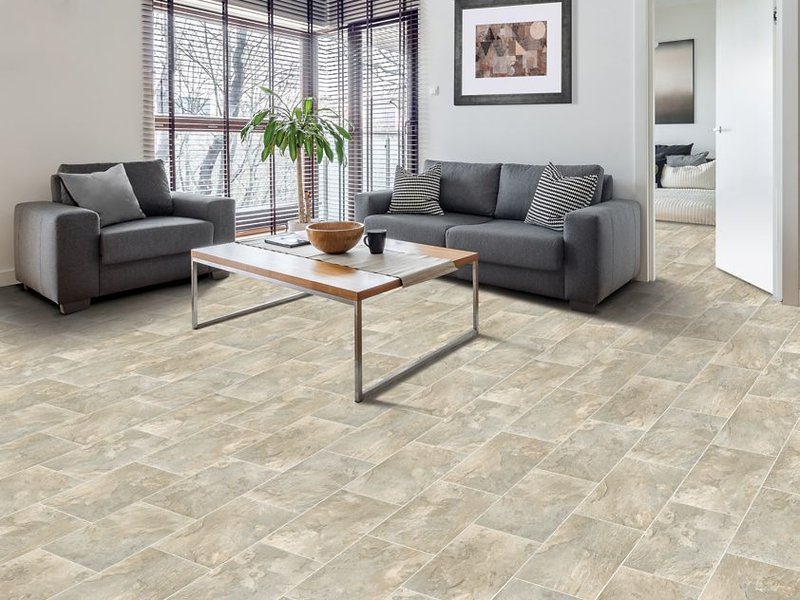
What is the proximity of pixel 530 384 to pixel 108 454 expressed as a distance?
1652 mm

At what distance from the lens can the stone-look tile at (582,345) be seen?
11.2 ft

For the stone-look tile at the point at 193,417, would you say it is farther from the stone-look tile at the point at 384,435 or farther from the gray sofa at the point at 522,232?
the gray sofa at the point at 522,232

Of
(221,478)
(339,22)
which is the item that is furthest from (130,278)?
(339,22)

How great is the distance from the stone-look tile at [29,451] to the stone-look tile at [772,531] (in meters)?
2.08

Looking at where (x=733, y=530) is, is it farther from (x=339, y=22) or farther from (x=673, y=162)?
(x=673, y=162)

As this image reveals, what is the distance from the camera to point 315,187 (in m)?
6.90

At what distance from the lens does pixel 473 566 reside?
181cm

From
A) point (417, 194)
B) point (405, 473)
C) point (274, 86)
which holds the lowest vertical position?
point (405, 473)

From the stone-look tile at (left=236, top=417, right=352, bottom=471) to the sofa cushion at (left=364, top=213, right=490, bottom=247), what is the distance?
236cm

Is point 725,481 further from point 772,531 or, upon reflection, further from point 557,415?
point 557,415

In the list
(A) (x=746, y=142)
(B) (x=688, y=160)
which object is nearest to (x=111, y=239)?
(A) (x=746, y=142)

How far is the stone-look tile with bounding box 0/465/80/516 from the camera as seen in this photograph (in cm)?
211

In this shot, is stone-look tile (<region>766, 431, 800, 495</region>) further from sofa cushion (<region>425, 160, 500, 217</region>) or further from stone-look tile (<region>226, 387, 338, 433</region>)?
Result: sofa cushion (<region>425, 160, 500, 217</region>)

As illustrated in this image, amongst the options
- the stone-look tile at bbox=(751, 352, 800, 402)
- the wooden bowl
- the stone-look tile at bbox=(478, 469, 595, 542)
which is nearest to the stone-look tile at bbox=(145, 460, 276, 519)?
the stone-look tile at bbox=(478, 469, 595, 542)
